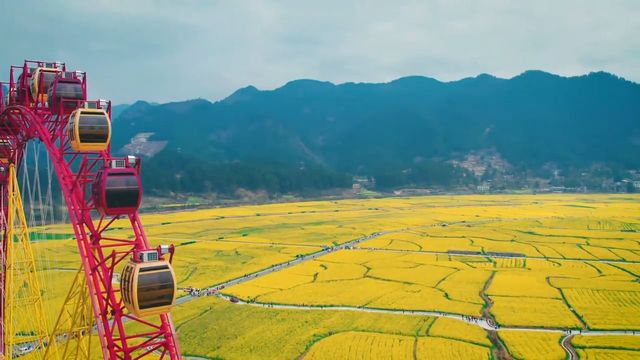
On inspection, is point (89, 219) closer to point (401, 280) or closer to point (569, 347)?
point (569, 347)

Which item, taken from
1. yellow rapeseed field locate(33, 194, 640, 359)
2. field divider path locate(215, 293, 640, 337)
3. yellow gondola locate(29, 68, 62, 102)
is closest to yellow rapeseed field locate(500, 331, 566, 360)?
yellow rapeseed field locate(33, 194, 640, 359)

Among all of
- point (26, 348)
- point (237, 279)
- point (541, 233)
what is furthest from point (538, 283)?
point (26, 348)

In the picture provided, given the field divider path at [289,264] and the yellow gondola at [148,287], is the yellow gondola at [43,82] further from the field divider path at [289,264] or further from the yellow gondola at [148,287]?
the field divider path at [289,264]

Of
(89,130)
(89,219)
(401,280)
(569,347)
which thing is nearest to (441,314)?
(569,347)

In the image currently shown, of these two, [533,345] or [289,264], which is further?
[289,264]

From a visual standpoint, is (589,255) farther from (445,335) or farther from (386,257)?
(445,335)

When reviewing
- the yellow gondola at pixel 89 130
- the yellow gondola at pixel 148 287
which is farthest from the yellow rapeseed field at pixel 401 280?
the yellow gondola at pixel 89 130

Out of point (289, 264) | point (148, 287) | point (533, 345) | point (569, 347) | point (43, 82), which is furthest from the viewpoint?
point (289, 264)
